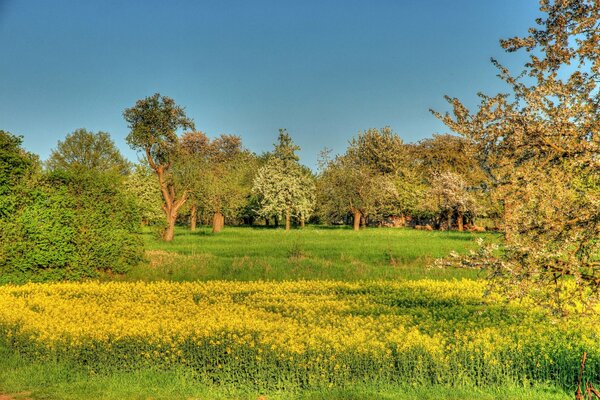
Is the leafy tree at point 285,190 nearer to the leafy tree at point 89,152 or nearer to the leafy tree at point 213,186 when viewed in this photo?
the leafy tree at point 213,186

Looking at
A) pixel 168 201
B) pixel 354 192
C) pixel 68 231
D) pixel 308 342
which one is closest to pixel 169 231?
pixel 168 201

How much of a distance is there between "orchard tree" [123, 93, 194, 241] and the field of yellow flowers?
28.1 m

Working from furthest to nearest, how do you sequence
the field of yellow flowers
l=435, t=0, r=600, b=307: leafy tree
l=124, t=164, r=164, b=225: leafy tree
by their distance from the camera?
l=124, t=164, r=164, b=225: leafy tree → the field of yellow flowers → l=435, t=0, r=600, b=307: leafy tree

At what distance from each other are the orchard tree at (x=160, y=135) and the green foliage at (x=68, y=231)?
1954 cm

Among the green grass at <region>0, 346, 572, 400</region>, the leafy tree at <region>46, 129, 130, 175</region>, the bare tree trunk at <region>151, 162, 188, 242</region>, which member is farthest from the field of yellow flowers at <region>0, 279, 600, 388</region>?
the leafy tree at <region>46, 129, 130, 175</region>

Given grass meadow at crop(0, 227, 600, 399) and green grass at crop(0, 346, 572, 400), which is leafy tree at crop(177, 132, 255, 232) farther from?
green grass at crop(0, 346, 572, 400)

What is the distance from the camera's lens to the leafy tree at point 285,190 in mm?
68625

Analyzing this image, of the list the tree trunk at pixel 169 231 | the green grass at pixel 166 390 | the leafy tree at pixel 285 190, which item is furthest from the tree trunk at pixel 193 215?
the green grass at pixel 166 390

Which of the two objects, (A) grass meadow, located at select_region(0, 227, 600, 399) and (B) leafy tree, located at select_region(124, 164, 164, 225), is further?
(B) leafy tree, located at select_region(124, 164, 164, 225)

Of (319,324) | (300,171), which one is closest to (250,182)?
(300,171)

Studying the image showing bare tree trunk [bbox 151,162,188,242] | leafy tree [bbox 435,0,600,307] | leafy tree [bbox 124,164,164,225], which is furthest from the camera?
leafy tree [bbox 124,164,164,225]

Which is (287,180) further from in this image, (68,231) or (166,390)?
(166,390)

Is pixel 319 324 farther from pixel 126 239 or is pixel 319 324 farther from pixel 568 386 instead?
pixel 126 239

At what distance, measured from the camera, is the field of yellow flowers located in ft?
32.7
